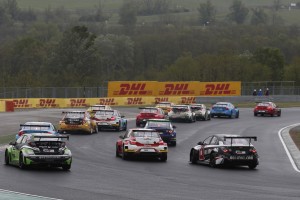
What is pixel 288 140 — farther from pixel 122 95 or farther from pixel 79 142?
pixel 122 95

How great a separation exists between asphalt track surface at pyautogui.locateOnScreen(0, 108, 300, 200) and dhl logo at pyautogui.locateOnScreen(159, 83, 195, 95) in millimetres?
53700

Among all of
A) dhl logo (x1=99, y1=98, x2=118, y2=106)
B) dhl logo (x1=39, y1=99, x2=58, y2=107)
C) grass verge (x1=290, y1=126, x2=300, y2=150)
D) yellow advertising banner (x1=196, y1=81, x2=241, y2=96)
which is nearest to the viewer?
grass verge (x1=290, y1=126, x2=300, y2=150)

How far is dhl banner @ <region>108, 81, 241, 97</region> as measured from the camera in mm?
90750

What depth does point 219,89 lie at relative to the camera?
97.2 m

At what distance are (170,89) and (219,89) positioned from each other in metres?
6.95

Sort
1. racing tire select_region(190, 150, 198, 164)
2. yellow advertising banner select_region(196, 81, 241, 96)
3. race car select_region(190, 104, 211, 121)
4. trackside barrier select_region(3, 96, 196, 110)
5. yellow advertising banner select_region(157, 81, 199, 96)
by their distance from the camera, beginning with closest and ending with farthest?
racing tire select_region(190, 150, 198, 164) < race car select_region(190, 104, 211, 121) < trackside barrier select_region(3, 96, 196, 110) < yellow advertising banner select_region(157, 81, 199, 96) < yellow advertising banner select_region(196, 81, 241, 96)

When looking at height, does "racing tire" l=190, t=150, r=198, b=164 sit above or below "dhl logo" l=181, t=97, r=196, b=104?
above

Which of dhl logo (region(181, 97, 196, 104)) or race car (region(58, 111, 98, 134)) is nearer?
race car (region(58, 111, 98, 134))

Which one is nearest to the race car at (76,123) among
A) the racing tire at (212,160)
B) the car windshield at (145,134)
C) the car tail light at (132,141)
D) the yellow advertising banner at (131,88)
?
the car windshield at (145,134)

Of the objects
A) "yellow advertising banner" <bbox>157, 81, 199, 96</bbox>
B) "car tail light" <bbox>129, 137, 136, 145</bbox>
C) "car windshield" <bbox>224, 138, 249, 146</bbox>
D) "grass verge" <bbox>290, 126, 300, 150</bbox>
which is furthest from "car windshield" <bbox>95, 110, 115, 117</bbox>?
"yellow advertising banner" <bbox>157, 81, 199, 96</bbox>

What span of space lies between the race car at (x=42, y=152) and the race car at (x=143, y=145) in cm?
510

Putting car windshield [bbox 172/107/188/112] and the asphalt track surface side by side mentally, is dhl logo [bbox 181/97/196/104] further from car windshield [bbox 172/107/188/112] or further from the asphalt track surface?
the asphalt track surface

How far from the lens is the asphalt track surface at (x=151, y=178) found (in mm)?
19062

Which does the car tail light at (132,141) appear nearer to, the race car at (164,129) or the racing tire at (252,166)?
the racing tire at (252,166)
